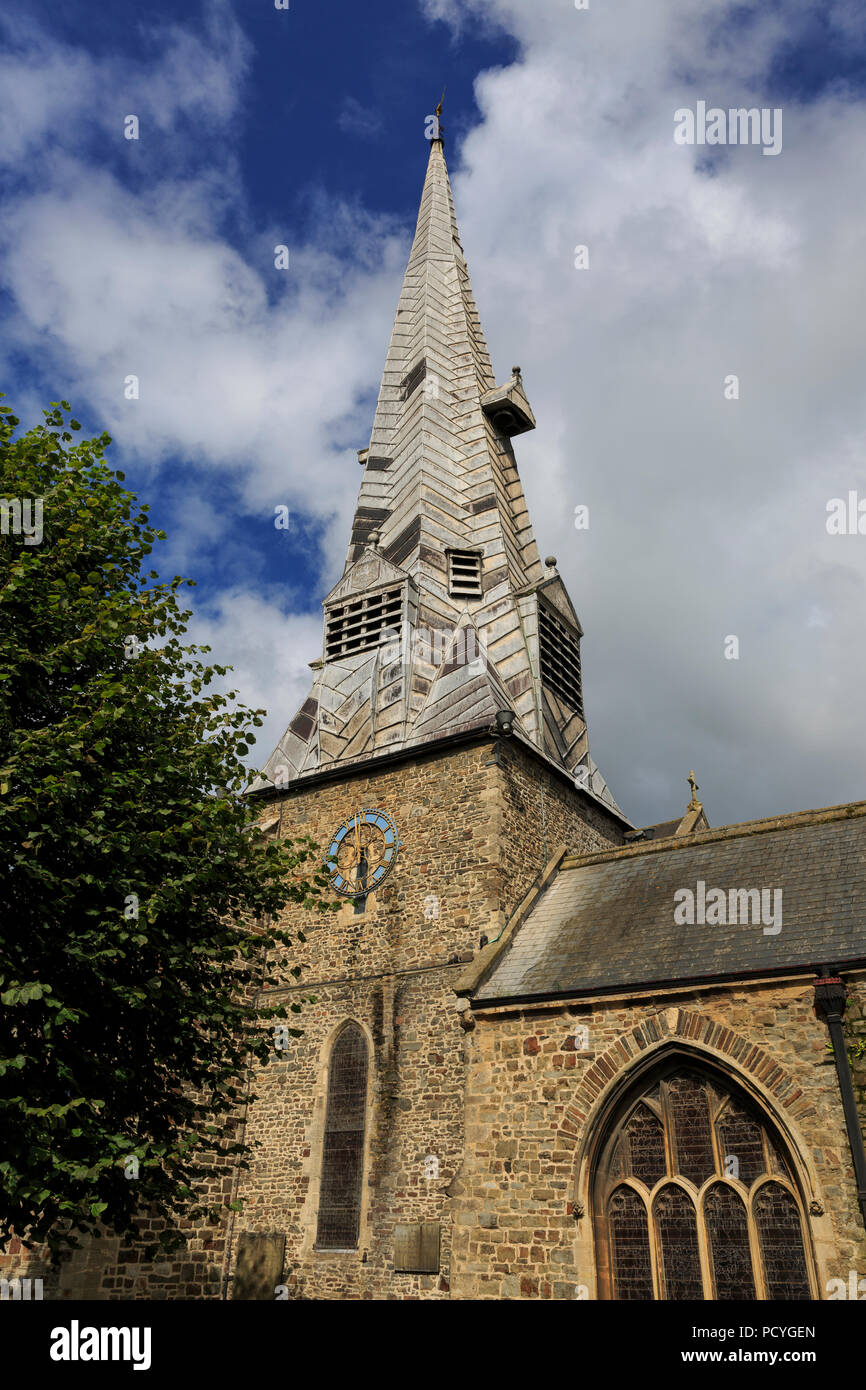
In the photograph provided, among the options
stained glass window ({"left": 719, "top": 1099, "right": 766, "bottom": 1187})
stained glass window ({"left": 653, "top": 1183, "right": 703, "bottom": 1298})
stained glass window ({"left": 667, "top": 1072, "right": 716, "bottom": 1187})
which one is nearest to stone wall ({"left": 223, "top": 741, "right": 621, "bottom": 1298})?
stained glass window ({"left": 653, "top": 1183, "right": 703, "bottom": 1298})

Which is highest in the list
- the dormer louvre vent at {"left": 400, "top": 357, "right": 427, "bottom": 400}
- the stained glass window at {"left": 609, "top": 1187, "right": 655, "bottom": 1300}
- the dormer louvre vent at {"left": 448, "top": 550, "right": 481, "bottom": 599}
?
the dormer louvre vent at {"left": 400, "top": 357, "right": 427, "bottom": 400}

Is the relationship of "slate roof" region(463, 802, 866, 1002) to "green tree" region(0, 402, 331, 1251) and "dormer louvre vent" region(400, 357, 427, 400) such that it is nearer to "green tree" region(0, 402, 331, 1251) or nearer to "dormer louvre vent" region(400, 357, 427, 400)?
"green tree" region(0, 402, 331, 1251)

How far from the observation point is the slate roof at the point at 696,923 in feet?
37.8

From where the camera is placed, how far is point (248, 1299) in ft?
50.5

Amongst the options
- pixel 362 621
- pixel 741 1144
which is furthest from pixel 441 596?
pixel 741 1144

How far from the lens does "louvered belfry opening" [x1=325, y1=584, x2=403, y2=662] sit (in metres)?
22.3

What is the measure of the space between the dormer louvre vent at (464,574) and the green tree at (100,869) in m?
12.7

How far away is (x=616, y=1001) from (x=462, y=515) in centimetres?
1619

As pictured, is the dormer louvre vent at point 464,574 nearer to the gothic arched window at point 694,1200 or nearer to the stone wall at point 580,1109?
the stone wall at point 580,1109

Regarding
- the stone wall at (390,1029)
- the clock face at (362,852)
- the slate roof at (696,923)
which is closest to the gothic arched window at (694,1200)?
the slate roof at (696,923)

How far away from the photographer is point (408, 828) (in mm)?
18250

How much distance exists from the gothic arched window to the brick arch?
33 centimetres

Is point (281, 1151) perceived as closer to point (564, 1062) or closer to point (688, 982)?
point (564, 1062)
